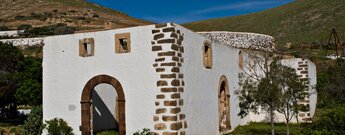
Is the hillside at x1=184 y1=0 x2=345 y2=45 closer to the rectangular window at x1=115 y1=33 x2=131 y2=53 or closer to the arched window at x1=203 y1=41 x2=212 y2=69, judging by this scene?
the arched window at x1=203 y1=41 x2=212 y2=69

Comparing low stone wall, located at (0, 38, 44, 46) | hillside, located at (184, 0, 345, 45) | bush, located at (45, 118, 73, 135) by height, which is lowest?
bush, located at (45, 118, 73, 135)

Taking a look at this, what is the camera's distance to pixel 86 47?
39.0ft

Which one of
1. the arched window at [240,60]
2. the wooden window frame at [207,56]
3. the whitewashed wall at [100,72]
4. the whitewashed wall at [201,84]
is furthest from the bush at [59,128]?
the arched window at [240,60]

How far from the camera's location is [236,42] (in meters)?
34.4

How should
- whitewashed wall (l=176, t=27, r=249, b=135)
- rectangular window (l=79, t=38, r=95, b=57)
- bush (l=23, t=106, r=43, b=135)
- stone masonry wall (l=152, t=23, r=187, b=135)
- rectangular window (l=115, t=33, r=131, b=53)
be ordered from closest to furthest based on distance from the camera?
stone masonry wall (l=152, t=23, r=187, b=135) < rectangular window (l=115, t=33, r=131, b=53) < whitewashed wall (l=176, t=27, r=249, b=135) < rectangular window (l=79, t=38, r=95, b=57) < bush (l=23, t=106, r=43, b=135)

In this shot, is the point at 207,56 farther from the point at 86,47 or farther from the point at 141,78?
the point at 86,47

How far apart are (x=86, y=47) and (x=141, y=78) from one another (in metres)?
2.38

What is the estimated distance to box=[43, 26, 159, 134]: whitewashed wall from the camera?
1067 cm

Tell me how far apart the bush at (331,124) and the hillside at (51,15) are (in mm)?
51523

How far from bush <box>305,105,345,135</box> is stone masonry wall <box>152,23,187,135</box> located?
4.03 metres

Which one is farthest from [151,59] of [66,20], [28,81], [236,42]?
[66,20]

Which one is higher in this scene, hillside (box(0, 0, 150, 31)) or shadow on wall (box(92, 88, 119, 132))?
hillside (box(0, 0, 150, 31))

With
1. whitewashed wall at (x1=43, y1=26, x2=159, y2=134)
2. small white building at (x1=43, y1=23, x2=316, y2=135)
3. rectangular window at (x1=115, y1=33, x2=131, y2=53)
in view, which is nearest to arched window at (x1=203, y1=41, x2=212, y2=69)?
small white building at (x1=43, y1=23, x2=316, y2=135)

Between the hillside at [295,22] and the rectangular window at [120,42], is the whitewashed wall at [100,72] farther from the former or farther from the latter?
the hillside at [295,22]
